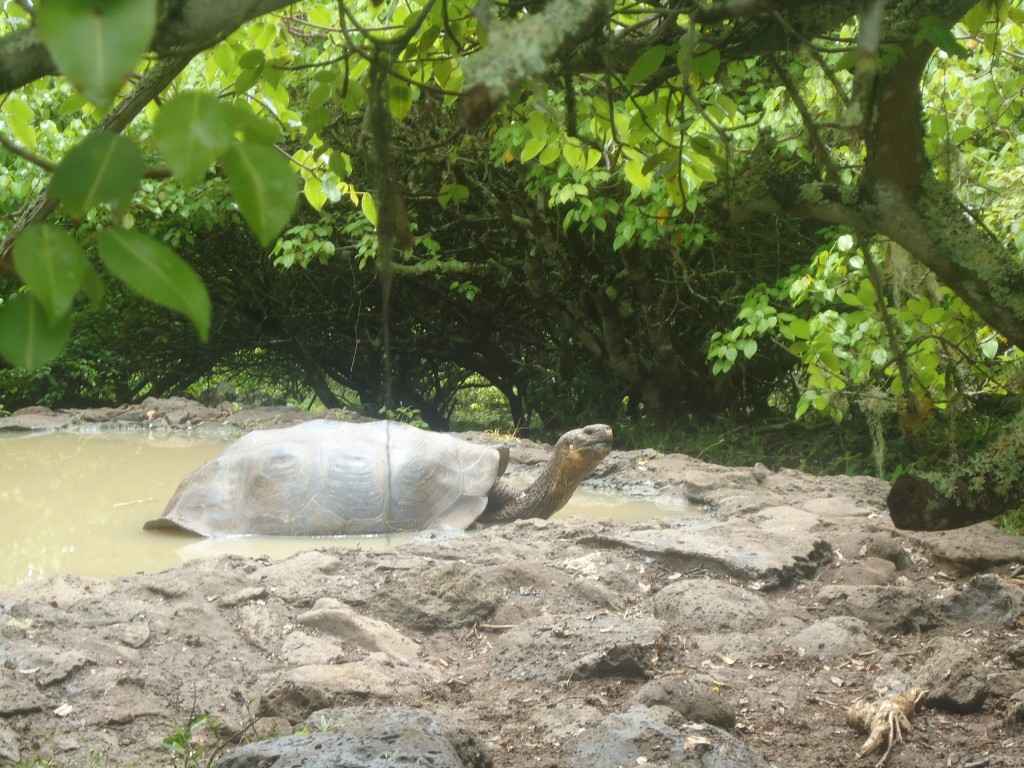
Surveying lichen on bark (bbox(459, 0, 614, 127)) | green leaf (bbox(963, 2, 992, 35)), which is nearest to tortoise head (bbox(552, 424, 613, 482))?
green leaf (bbox(963, 2, 992, 35))

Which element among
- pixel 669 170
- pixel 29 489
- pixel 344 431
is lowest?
pixel 29 489

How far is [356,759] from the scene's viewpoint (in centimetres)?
175

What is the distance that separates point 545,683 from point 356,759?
3.92 feet

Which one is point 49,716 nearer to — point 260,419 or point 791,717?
point 791,717

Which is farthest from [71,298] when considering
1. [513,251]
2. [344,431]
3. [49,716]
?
[513,251]

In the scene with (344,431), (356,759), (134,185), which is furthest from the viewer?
(344,431)

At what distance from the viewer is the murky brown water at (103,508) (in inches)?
209

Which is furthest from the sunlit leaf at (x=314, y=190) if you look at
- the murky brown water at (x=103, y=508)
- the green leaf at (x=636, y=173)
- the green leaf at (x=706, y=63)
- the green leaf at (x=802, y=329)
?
the green leaf at (x=802, y=329)

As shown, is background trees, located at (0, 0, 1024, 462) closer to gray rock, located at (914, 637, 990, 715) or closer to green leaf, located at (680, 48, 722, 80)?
green leaf, located at (680, 48, 722, 80)

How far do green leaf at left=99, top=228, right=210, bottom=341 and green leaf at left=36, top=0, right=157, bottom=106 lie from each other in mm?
112

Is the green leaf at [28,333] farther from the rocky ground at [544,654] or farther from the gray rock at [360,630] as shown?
the gray rock at [360,630]

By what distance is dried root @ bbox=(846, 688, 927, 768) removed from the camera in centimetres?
239

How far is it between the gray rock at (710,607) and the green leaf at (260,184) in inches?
115

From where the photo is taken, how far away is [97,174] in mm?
749
